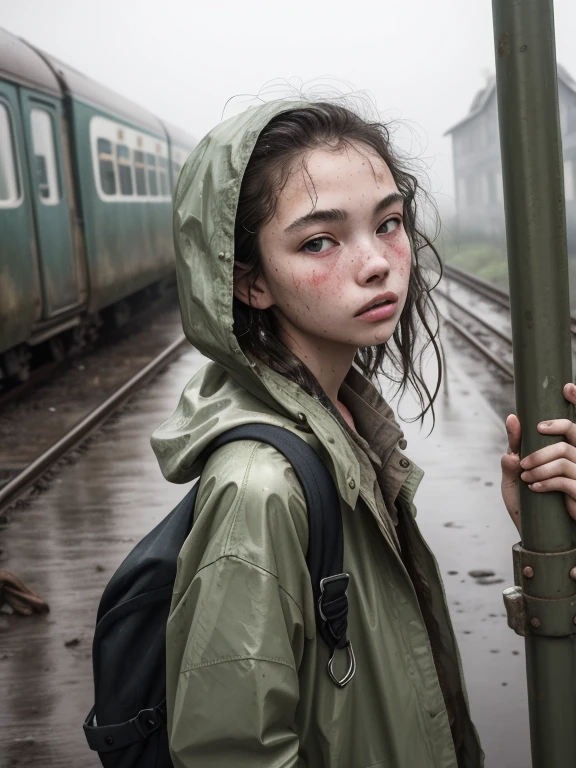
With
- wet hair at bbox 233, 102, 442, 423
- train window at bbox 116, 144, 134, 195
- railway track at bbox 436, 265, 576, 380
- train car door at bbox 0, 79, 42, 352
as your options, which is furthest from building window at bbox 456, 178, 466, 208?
wet hair at bbox 233, 102, 442, 423

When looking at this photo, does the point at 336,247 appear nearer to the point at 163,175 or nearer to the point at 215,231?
the point at 215,231

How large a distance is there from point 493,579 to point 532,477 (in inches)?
149

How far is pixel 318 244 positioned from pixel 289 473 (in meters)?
0.38

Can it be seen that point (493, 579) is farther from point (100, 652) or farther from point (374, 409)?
point (100, 652)

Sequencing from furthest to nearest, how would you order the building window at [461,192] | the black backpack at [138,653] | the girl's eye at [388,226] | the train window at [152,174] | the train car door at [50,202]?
the building window at [461,192] → the train window at [152,174] → the train car door at [50,202] → the girl's eye at [388,226] → the black backpack at [138,653]

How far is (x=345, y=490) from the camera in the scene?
4.58ft

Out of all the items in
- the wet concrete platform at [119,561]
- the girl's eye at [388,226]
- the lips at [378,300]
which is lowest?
the wet concrete platform at [119,561]

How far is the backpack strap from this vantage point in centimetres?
136

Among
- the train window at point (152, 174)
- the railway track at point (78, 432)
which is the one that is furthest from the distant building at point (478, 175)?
the railway track at point (78, 432)

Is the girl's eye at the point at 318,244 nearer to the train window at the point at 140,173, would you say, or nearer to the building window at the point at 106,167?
the building window at the point at 106,167

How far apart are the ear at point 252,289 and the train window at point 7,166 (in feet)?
24.5

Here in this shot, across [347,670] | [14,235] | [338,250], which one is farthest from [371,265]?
[14,235]

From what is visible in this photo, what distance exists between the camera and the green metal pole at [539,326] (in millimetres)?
1272

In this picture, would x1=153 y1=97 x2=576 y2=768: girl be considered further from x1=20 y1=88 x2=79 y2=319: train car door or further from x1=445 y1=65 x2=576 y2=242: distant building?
x1=445 y1=65 x2=576 y2=242: distant building
